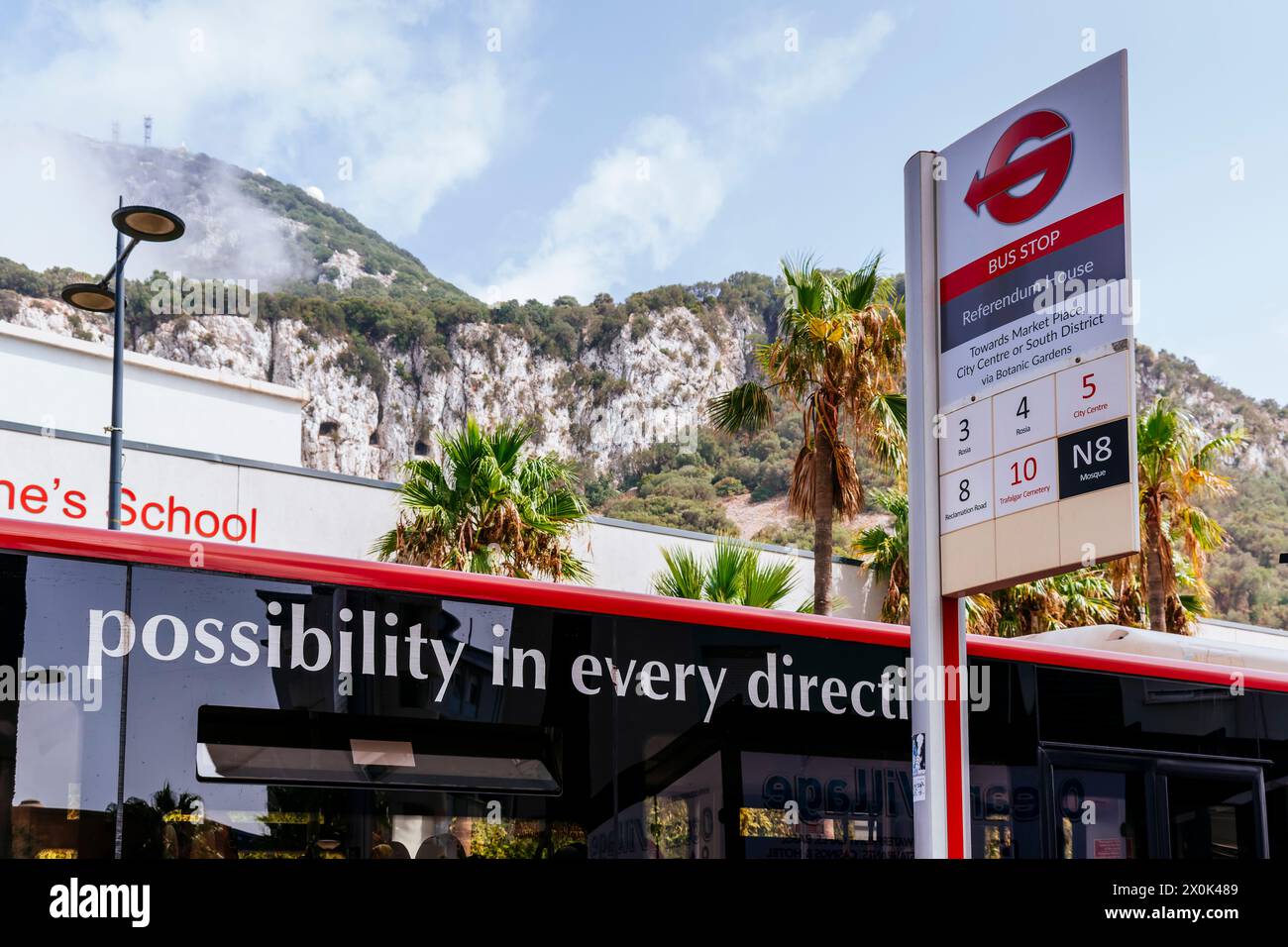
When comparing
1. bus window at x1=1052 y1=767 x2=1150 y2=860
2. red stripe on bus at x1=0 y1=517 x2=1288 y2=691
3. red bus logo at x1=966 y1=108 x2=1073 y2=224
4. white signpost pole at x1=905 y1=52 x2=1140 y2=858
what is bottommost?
bus window at x1=1052 y1=767 x2=1150 y2=860

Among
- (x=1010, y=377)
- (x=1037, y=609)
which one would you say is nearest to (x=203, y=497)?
(x=1037, y=609)

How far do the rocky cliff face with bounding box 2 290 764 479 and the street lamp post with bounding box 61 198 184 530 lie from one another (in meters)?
86.7

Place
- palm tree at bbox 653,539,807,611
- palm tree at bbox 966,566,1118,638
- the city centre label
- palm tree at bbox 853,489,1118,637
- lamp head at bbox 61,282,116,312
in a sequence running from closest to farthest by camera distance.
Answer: the city centre label, lamp head at bbox 61,282,116,312, palm tree at bbox 653,539,807,611, palm tree at bbox 966,566,1118,638, palm tree at bbox 853,489,1118,637

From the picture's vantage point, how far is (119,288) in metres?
13.0

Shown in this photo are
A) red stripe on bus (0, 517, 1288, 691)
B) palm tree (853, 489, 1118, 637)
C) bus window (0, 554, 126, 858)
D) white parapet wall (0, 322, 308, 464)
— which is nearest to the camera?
bus window (0, 554, 126, 858)

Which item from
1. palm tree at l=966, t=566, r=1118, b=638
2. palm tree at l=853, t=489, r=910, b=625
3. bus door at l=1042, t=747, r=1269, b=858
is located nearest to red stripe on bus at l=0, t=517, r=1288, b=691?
bus door at l=1042, t=747, r=1269, b=858

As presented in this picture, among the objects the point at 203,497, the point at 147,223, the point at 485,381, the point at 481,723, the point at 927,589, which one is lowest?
the point at 481,723

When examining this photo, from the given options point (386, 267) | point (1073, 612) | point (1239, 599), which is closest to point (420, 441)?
point (386, 267)

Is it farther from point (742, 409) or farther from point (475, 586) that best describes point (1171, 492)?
point (475, 586)

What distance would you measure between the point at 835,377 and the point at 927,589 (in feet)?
42.2

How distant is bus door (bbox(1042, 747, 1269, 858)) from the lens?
6.51 m

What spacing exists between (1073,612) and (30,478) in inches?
643

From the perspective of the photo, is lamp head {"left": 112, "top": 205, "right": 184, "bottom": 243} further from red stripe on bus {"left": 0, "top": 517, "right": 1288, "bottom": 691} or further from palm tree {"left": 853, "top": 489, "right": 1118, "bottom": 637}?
palm tree {"left": 853, "top": 489, "right": 1118, "bottom": 637}

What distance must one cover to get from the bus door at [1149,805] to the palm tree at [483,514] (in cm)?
1065
